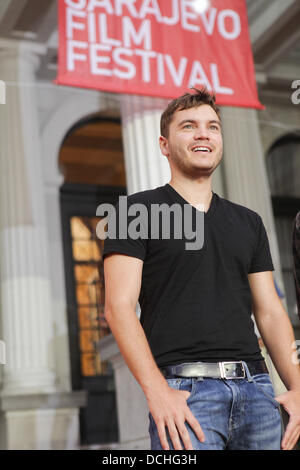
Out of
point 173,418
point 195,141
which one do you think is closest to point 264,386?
point 173,418

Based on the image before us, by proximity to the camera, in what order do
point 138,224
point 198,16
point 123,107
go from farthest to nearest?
point 123,107 < point 198,16 < point 138,224

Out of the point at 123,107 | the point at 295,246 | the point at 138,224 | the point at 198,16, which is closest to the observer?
the point at 138,224

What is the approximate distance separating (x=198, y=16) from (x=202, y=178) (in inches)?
159

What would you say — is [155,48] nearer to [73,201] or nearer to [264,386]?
Result: [264,386]

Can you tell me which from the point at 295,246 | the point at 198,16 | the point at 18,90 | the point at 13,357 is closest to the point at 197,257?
the point at 295,246

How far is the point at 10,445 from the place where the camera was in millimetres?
8320

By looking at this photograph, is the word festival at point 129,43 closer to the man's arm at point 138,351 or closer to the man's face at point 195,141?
the man's face at point 195,141

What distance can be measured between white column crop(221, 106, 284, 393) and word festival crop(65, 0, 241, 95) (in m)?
3.77

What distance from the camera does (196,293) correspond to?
2045 millimetres

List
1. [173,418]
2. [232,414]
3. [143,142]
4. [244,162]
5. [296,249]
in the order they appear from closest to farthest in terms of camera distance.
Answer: [173,418], [232,414], [296,249], [143,142], [244,162]

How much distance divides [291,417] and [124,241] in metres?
0.70

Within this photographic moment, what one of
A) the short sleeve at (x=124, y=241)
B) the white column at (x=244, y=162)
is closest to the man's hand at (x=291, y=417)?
the short sleeve at (x=124, y=241)

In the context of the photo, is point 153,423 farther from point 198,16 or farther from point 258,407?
point 198,16

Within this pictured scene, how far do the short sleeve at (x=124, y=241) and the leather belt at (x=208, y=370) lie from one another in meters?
0.34
